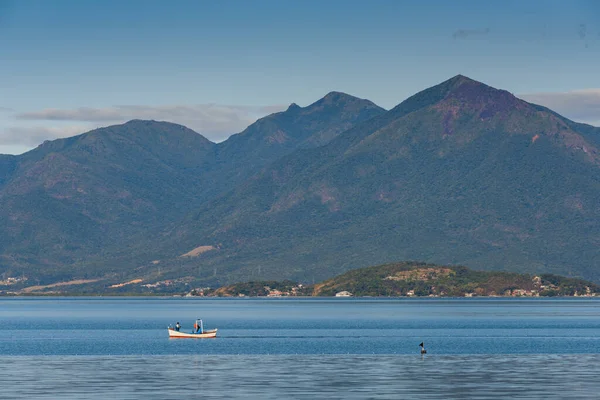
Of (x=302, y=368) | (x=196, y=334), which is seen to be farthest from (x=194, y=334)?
(x=302, y=368)

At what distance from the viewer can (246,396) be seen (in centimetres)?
8906

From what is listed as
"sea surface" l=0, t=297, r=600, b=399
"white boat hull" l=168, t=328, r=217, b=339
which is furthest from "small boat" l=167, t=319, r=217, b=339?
Result: "sea surface" l=0, t=297, r=600, b=399

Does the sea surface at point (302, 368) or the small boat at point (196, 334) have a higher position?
the small boat at point (196, 334)

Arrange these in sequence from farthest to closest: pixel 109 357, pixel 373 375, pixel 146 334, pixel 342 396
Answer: pixel 146 334 < pixel 109 357 < pixel 373 375 < pixel 342 396

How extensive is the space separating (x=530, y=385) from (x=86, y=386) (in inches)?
1429

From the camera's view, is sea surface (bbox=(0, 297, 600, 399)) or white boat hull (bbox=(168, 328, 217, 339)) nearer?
sea surface (bbox=(0, 297, 600, 399))

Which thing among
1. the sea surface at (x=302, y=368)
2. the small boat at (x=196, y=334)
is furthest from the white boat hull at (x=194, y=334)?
the sea surface at (x=302, y=368)

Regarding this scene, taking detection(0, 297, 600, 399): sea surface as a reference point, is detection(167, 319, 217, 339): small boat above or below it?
above

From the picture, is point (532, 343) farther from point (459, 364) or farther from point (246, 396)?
point (246, 396)

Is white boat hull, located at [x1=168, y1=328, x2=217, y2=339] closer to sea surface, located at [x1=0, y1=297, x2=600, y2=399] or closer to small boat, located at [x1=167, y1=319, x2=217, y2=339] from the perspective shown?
small boat, located at [x1=167, y1=319, x2=217, y2=339]

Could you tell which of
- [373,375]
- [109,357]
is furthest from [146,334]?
[373,375]

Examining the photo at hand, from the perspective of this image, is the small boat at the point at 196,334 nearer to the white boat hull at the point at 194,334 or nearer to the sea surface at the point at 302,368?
the white boat hull at the point at 194,334

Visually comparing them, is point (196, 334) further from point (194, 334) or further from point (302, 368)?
point (302, 368)

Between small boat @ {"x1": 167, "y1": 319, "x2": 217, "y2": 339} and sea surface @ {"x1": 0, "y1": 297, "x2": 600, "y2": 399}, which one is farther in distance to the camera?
small boat @ {"x1": 167, "y1": 319, "x2": 217, "y2": 339}
